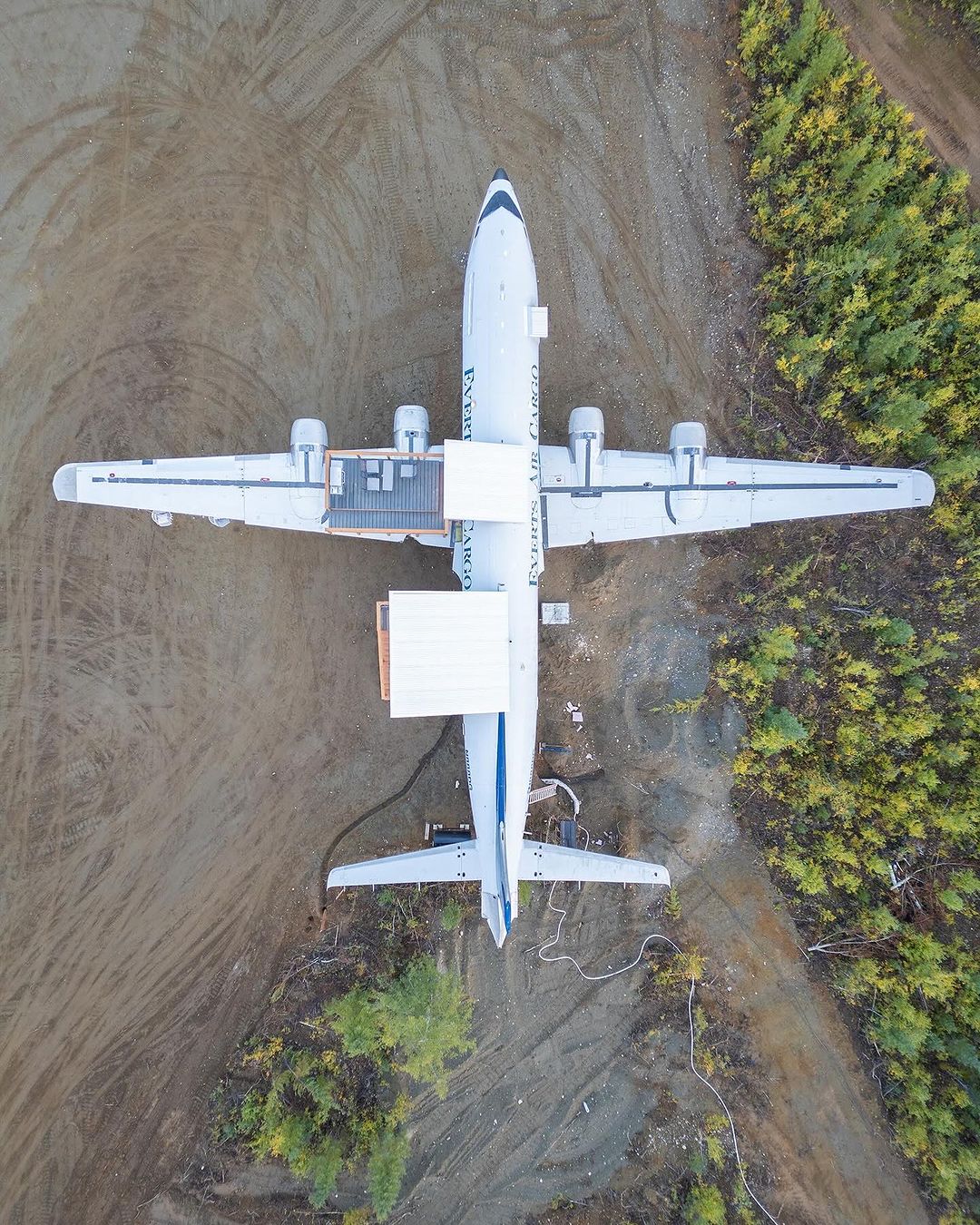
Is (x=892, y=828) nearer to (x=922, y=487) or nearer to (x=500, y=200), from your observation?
(x=922, y=487)

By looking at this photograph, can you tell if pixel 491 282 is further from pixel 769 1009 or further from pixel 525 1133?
pixel 525 1133

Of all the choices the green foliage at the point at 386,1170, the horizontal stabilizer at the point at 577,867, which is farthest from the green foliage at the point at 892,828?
the green foliage at the point at 386,1170

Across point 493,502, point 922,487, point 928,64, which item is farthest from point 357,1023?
point 928,64

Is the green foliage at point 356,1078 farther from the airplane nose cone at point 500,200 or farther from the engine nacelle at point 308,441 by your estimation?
the airplane nose cone at point 500,200

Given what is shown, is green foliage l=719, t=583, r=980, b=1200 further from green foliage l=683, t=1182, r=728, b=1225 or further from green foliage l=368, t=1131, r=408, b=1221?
green foliage l=368, t=1131, r=408, b=1221

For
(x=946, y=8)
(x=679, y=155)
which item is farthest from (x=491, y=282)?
(x=946, y=8)
